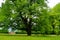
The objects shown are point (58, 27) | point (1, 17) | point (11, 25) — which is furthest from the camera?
point (58, 27)

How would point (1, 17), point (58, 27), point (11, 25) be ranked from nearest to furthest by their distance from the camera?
point (1, 17) < point (11, 25) < point (58, 27)

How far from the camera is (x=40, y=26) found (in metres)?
45.2

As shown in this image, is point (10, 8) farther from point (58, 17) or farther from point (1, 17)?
point (58, 17)

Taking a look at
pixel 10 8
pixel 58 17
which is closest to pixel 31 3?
pixel 10 8

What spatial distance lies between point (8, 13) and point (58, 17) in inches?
915

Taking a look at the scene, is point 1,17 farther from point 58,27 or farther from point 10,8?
point 58,27

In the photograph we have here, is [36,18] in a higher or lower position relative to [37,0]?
lower

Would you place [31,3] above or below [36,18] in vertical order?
above

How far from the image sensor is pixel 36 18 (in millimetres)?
44500

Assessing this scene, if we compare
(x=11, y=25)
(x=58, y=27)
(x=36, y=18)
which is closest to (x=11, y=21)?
(x=11, y=25)

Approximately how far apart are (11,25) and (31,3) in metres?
6.66

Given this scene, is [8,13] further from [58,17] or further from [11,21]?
[58,17]

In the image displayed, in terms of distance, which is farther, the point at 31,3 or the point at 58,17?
the point at 58,17

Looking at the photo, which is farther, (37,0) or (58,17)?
(58,17)
